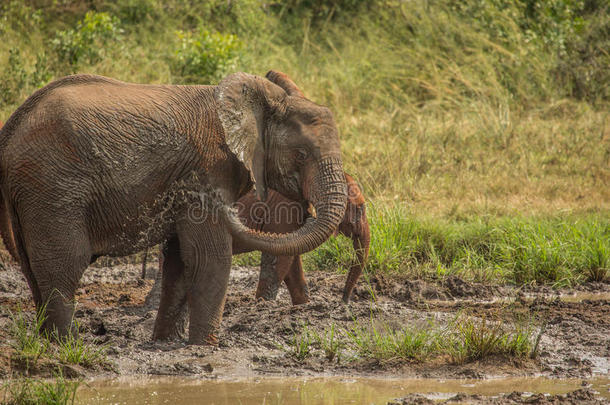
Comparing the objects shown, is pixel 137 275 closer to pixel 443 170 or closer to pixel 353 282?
pixel 353 282

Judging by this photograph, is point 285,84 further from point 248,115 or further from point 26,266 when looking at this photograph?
point 26,266

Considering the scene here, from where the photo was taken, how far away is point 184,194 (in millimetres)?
5672

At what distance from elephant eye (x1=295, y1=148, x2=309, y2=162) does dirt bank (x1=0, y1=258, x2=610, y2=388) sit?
1.24 meters

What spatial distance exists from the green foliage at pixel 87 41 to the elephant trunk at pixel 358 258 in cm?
698

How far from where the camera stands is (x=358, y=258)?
26.3 feet

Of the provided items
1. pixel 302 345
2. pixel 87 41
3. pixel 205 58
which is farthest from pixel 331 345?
pixel 87 41

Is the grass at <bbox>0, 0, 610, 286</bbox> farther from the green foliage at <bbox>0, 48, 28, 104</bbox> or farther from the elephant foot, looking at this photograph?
the elephant foot

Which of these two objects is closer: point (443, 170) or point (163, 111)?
point (163, 111)

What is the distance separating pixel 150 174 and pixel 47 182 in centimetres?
66

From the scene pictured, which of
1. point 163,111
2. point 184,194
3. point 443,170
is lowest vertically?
point 443,170

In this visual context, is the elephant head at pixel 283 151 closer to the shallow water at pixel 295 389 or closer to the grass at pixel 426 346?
the grass at pixel 426 346

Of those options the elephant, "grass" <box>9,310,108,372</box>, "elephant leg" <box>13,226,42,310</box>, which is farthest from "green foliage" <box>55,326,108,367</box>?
the elephant

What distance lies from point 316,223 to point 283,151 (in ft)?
1.86

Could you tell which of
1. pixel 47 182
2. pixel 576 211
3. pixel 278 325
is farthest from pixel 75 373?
pixel 576 211
